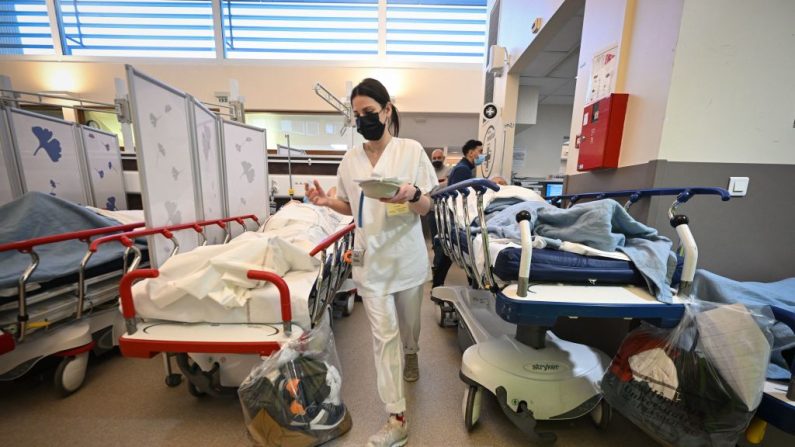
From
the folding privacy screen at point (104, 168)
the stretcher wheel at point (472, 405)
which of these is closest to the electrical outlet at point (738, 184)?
the stretcher wheel at point (472, 405)

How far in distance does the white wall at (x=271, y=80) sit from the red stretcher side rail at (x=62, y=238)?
16.0 ft

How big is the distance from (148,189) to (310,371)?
3.96ft

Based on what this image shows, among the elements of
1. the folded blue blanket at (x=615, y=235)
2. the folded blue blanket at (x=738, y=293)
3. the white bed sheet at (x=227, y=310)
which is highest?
the folded blue blanket at (x=615, y=235)

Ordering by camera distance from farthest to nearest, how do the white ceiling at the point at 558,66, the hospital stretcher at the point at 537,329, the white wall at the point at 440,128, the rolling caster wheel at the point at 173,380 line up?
the white wall at the point at 440,128
the white ceiling at the point at 558,66
the rolling caster wheel at the point at 173,380
the hospital stretcher at the point at 537,329

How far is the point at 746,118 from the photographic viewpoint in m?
1.35

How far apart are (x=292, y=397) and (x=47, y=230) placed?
1845 mm

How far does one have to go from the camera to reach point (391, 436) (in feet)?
3.77

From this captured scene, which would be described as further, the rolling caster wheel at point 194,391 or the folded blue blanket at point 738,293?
the rolling caster wheel at point 194,391

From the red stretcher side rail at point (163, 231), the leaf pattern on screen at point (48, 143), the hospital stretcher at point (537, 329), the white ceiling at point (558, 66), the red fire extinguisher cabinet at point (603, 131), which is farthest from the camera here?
the white ceiling at point (558, 66)

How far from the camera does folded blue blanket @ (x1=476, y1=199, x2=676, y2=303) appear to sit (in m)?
0.98

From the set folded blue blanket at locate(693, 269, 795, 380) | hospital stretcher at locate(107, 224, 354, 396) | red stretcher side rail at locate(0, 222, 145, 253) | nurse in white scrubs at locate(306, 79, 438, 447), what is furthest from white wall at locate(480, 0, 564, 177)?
red stretcher side rail at locate(0, 222, 145, 253)

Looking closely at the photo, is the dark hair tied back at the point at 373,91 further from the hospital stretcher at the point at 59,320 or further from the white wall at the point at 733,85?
the hospital stretcher at the point at 59,320

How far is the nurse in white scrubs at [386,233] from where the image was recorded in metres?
1.16

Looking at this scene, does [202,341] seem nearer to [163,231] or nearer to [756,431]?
[163,231]
